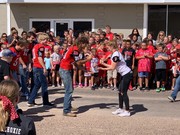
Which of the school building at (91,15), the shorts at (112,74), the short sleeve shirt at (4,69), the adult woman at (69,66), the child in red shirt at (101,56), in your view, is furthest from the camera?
the school building at (91,15)

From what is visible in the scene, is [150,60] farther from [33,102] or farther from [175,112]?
[33,102]

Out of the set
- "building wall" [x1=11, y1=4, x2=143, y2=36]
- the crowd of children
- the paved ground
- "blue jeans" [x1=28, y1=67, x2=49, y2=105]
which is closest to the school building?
"building wall" [x1=11, y1=4, x2=143, y2=36]

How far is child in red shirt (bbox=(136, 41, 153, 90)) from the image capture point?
43.2ft

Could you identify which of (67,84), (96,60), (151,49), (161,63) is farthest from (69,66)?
(151,49)

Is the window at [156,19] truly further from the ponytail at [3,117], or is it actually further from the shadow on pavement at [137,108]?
the ponytail at [3,117]

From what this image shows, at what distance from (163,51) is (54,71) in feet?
11.8

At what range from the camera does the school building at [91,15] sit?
18406mm

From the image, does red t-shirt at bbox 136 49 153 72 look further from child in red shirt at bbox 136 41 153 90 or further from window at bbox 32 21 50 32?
window at bbox 32 21 50 32

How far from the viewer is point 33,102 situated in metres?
10.1

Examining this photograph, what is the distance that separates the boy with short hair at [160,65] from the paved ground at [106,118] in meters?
1.20

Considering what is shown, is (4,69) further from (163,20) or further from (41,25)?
(163,20)

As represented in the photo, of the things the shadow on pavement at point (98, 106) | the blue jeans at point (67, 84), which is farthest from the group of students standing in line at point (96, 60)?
the blue jeans at point (67, 84)

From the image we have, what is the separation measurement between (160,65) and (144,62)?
506 mm

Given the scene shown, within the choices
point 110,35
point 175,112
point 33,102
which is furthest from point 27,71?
point 110,35
